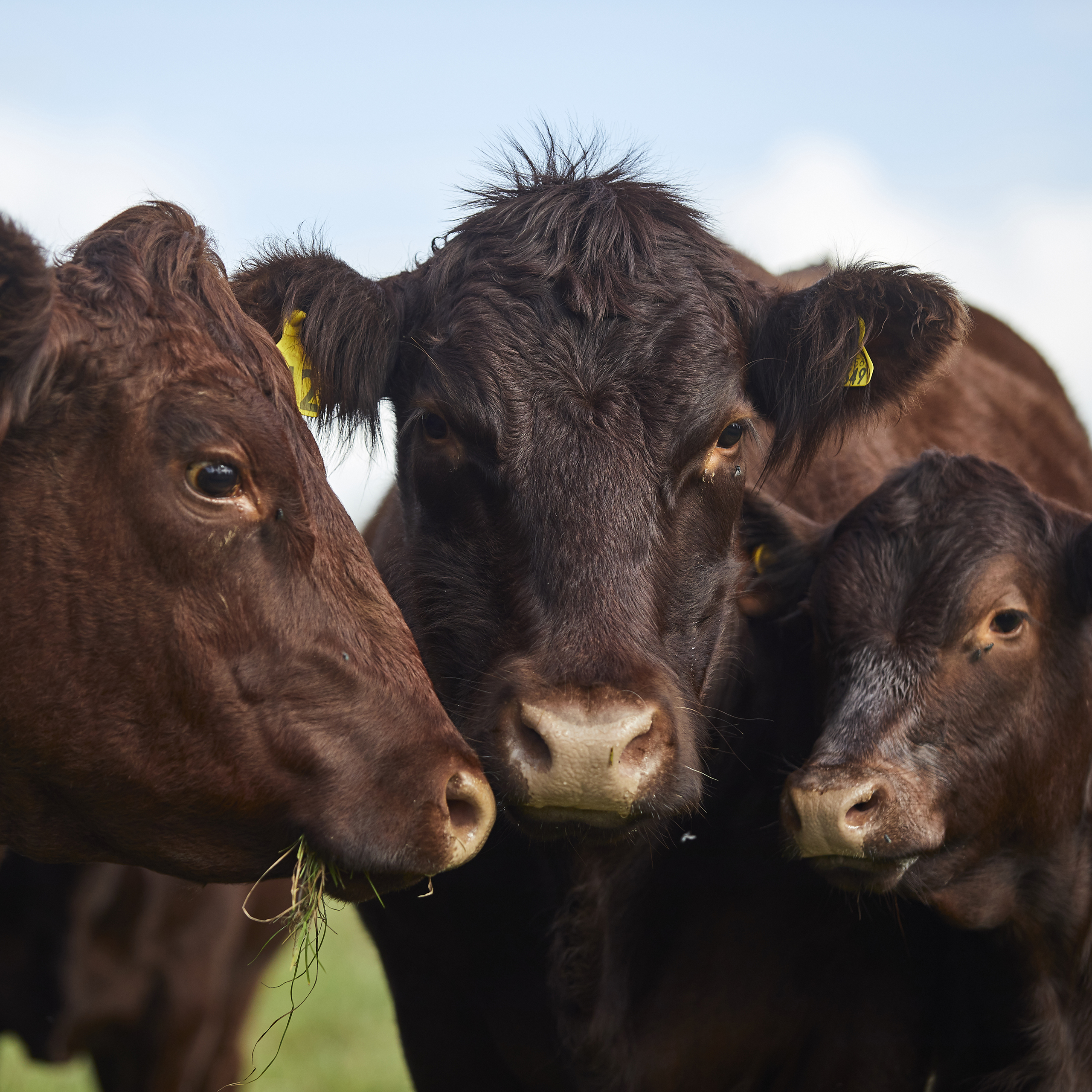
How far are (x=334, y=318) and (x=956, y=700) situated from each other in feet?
7.09

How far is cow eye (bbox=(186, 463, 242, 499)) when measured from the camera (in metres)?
2.84

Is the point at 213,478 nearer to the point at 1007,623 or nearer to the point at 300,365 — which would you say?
the point at 300,365

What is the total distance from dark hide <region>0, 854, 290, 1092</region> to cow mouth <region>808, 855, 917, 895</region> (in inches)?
118

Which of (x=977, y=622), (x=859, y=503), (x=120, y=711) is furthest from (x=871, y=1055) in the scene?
(x=120, y=711)

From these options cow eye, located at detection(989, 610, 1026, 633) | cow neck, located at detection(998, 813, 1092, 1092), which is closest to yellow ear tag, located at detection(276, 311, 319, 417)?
cow eye, located at detection(989, 610, 1026, 633)

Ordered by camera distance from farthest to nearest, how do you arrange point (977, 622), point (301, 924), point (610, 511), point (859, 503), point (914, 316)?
point (859, 503)
point (914, 316)
point (977, 622)
point (610, 511)
point (301, 924)

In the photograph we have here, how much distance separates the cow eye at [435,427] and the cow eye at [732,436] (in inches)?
31.5

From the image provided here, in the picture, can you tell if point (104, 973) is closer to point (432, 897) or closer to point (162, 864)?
point (432, 897)

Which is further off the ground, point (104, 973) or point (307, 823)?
point (307, 823)

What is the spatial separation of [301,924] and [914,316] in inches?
102

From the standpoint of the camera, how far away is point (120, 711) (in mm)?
2789

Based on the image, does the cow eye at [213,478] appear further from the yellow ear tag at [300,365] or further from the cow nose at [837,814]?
the cow nose at [837,814]

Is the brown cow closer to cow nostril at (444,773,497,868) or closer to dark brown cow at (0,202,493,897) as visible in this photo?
cow nostril at (444,773,497,868)

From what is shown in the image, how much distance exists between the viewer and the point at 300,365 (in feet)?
13.1
